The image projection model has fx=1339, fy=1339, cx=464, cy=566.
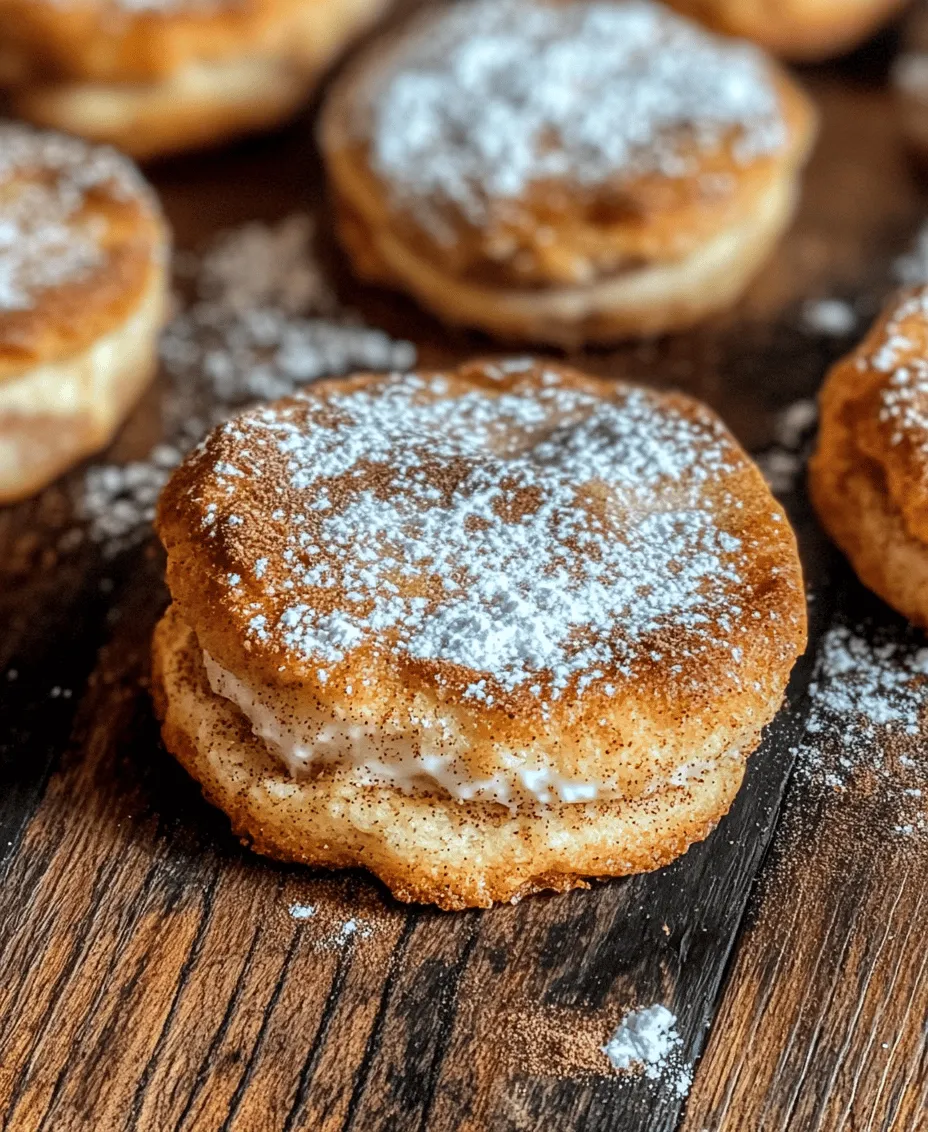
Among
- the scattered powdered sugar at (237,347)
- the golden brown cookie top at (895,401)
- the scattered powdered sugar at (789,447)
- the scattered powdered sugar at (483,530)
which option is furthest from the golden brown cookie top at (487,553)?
the scattered powdered sugar at (237,347)

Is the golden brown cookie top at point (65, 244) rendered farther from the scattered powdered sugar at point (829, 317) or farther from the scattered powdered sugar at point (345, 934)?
the scattered powdered sugar at point (829, 317)

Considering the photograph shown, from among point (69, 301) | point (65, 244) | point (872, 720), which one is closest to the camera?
point (872, 720)

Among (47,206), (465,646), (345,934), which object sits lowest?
(345,934)

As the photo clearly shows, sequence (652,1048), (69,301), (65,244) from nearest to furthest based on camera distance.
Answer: (652,1048), (69,301), (65,244)

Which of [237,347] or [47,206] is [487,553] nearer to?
[237,347]

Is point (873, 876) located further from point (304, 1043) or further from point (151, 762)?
point (151, 762)


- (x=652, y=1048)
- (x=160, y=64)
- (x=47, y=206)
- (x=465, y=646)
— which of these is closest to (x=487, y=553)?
(x=465, y=646)

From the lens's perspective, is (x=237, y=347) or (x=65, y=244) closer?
(x=65, y=244)
